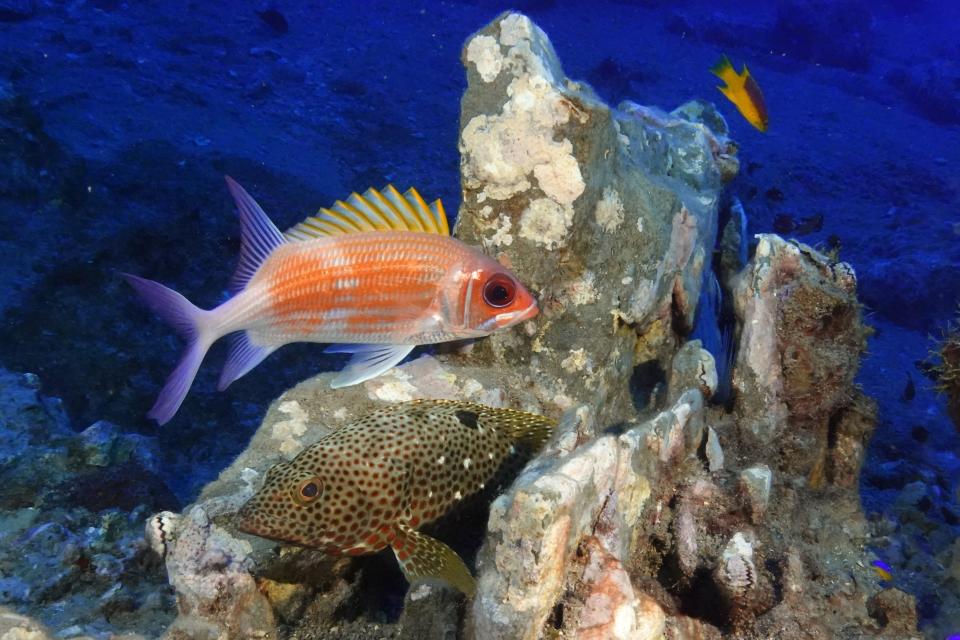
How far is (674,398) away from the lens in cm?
303

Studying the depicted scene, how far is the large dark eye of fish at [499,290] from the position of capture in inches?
107

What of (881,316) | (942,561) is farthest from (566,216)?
(881,316)

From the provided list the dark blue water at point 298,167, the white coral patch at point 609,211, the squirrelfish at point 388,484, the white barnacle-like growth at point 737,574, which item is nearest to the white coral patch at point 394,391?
the squirrelfish at point 388,484

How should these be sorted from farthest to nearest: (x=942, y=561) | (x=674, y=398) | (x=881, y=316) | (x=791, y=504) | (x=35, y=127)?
(x=881, y=316)
(x=35, y=127)
(x=942, y=561)
(x=674, y=398)
(x=791, y=504)

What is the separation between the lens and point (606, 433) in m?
2.38

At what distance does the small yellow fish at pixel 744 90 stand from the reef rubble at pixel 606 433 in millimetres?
2704

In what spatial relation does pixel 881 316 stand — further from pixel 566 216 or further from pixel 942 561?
pixel 566 216

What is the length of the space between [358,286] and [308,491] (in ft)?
3.31

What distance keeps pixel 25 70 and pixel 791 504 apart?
15.8 meters

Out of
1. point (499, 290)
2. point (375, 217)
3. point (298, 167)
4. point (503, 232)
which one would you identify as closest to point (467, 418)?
point (499, 290)

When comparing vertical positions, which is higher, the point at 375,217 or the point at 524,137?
the point at 524,137

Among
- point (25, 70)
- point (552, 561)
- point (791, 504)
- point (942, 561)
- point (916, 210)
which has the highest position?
point (552, 561)

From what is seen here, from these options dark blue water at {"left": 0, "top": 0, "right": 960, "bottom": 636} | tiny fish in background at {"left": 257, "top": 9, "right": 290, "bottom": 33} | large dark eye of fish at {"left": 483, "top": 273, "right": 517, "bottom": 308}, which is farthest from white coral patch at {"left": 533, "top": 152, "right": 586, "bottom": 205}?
tiny fish in background at {"left": 257, "top": 9, "right": 290, "bottom": 33}

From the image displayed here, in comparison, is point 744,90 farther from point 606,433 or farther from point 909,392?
point 606,433
